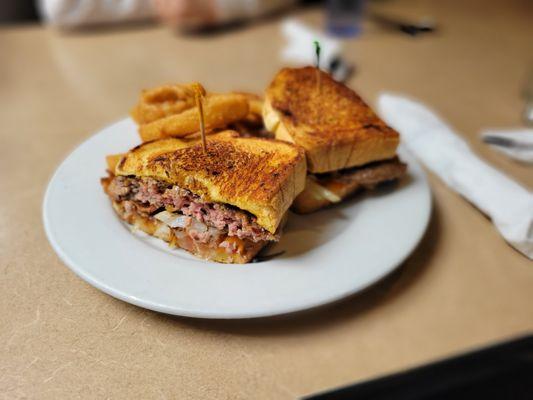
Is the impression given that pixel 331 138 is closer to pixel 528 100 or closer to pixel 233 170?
pixel 233 170

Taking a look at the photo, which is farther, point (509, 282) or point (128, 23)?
point (128, 23)

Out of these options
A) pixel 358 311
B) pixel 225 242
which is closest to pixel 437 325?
pixel 358 311

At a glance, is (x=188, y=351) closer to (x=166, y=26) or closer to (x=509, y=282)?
(x=509, y=282)

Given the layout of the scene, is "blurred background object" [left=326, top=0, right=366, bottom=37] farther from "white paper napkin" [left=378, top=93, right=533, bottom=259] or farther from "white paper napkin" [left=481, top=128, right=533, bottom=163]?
"white paper napkin" [left=481, top=128, right=533, bottom=163]

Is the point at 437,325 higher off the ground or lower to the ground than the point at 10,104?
lower

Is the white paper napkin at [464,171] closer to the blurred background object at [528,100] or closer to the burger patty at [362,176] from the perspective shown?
the burger patty at [362,176]

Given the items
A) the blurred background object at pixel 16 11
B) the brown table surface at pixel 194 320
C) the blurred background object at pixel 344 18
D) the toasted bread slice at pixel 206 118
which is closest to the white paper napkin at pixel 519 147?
the brown table surface at pixel 194 320

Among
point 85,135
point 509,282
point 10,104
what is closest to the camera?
point 509,282

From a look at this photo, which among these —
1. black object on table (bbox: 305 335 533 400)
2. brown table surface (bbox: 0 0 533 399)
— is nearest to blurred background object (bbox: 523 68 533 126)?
brown table surface (bbox: 0 0 533 399)
